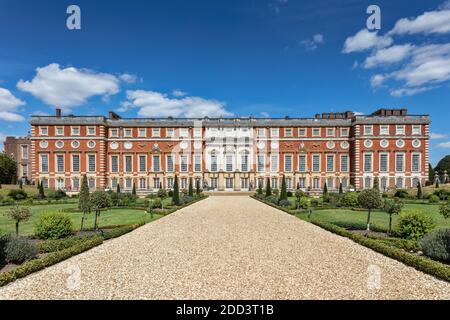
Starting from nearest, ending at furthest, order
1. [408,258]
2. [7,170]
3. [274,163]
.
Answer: [408,258]
[274,163]
[7,170]

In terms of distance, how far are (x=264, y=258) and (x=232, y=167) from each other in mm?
35684

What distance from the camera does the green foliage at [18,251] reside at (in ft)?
23.5

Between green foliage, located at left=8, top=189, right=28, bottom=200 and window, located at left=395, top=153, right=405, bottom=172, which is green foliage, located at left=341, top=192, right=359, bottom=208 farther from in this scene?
green foliage, located at left=8, top=189, right=28, bottom=200

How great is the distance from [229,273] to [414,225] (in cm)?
667

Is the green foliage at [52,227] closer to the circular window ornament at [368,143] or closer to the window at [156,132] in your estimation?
the window at [156,132]

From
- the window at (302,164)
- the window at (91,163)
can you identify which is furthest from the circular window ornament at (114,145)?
the window at (302,164)

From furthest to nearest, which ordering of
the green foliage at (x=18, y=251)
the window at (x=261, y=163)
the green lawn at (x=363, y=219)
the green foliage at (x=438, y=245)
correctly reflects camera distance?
1. the window at (x=261, y=163)
2. the green lawn at (x=363, y=219)
3. the green foliage at (x=438, y=245)
4. the green foliage at (x=18, y=251)

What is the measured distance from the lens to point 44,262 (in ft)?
22.7

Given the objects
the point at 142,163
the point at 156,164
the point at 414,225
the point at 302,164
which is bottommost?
the point at 414,225

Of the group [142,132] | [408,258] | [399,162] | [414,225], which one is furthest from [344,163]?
[408,258]

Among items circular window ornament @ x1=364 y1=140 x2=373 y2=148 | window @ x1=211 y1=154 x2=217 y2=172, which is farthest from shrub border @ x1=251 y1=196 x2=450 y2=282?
window @ x1=211 y1=154 x2=217 y2=172

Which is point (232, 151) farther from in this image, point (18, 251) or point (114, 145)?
point (18, 251)

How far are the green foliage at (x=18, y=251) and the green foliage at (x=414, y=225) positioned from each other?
10.5 metres

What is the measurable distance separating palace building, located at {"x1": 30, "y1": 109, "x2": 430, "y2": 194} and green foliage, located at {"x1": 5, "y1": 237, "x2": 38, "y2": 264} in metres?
34.5
